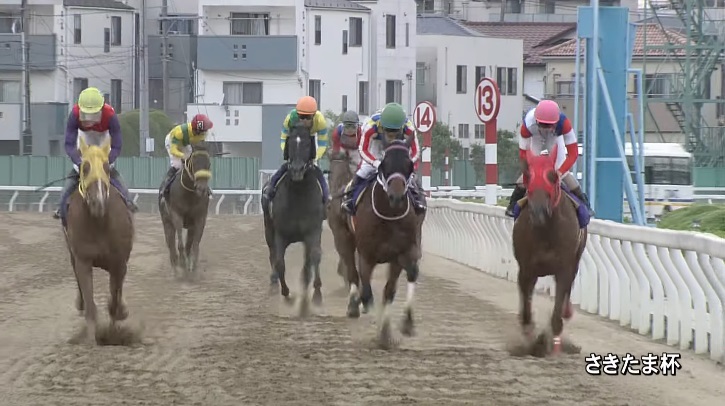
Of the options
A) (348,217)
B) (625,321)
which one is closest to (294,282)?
(348,217)

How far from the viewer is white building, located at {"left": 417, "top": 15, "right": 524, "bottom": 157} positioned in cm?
5744

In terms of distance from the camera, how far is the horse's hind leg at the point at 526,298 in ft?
34.3

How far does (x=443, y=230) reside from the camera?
23234mm

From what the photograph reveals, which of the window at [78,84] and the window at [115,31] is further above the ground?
the window at [115,31]

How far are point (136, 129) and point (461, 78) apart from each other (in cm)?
1497

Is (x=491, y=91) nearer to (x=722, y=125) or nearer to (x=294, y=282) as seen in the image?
(x=294, y=282)

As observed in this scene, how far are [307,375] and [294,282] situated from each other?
287 inches

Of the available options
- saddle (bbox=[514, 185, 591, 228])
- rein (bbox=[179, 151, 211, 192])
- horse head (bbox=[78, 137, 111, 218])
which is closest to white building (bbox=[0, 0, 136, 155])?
rein (bbox=[179, 151, 211, 192])

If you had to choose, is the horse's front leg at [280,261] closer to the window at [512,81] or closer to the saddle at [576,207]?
the saddle at [576,207]

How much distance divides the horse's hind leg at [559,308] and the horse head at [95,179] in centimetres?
349

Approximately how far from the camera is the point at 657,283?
1173cm

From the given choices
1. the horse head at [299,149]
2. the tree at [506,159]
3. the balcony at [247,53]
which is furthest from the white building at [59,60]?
the horse head at [299,149]

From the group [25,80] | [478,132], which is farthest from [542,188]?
[478,132]

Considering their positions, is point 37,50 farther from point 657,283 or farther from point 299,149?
point 657,283
